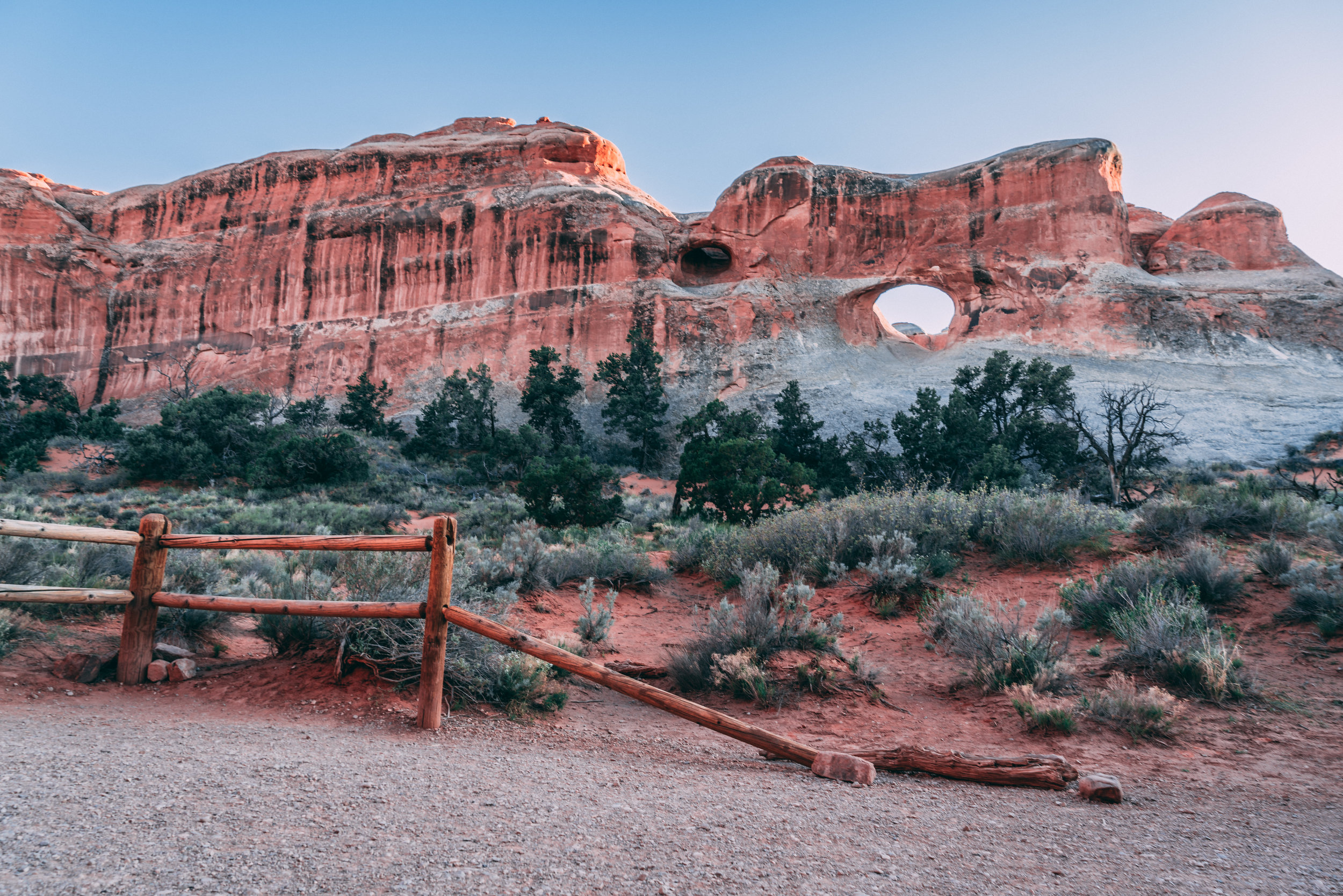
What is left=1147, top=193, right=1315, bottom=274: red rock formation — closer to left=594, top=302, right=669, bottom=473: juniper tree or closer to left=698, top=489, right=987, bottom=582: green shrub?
left=594, top=302, right=669, bottom=473: juniper tree

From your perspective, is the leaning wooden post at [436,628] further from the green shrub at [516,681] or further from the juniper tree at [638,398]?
the juniper tree at [638,398]

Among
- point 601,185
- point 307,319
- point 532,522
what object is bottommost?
point 532,522

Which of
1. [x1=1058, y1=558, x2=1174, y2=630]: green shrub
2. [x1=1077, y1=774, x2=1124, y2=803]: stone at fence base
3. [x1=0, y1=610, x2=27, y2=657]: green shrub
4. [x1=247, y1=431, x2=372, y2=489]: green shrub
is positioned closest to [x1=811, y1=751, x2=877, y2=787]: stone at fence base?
[x1=1077, y1=774, x2=1124, y2=803]: stone at fence base

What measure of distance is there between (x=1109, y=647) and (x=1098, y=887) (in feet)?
12.9

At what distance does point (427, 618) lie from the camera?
12.8 feet

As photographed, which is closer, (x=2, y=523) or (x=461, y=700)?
(x=2, y=523)

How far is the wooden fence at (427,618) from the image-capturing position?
3482 mm

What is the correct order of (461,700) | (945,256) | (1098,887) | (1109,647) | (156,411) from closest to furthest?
(1098,887), (461,700), (1109,647), (945,256), (156,411)

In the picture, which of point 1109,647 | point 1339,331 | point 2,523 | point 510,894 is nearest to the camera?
point 510,894

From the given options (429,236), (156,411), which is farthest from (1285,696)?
(156,411)

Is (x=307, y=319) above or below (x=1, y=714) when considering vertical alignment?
above

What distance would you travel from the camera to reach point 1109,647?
550 cm

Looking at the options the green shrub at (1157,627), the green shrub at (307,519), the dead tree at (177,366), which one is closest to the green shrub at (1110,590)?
the green shrub at (1157,627)

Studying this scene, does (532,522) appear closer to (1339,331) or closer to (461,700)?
(461,700)
